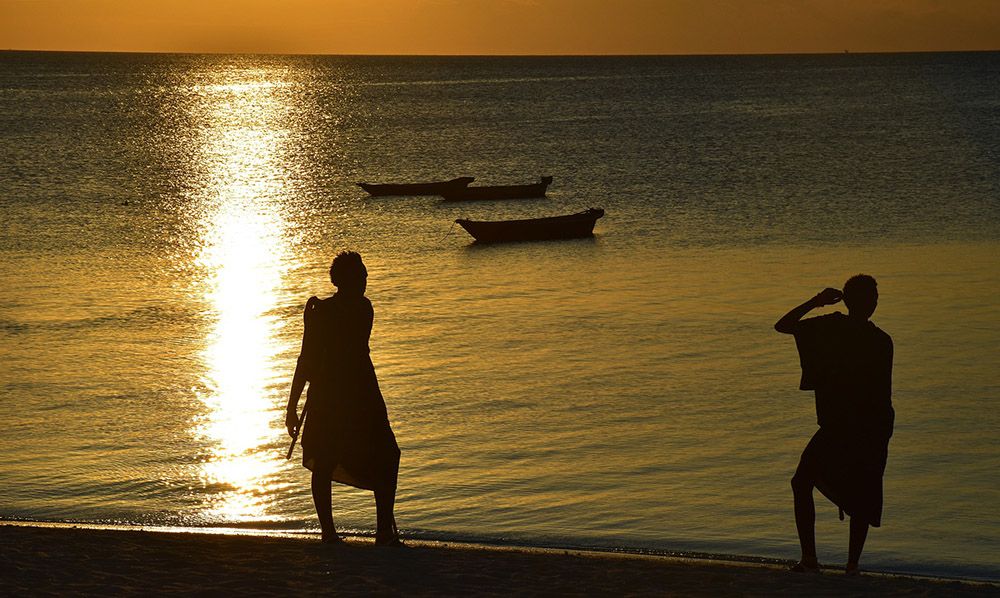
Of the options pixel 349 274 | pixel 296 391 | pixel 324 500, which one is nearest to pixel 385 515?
pixel 324 500

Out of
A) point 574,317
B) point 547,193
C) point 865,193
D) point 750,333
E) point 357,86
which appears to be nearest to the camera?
point 750,333

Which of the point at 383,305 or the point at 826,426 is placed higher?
the point at 383,305

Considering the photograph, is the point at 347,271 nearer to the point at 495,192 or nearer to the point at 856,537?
the point at 856,537

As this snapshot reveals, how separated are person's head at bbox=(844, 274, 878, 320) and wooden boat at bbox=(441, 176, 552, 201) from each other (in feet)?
124

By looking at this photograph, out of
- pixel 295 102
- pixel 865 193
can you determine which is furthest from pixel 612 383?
pixel 295 102

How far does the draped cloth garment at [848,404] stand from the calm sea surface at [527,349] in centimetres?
235

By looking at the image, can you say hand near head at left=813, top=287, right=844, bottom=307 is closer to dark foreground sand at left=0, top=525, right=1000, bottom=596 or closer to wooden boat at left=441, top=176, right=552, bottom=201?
dark foreground sand at left=0, top=525, right=1000, bottom=596

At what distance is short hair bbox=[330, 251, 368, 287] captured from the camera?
753cm

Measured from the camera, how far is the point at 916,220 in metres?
36.2

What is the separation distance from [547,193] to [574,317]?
2965 cm

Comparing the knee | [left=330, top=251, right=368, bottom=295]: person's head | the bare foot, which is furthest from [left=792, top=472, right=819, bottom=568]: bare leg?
[left=330, top=251, right=368, bottom=295]: person's head

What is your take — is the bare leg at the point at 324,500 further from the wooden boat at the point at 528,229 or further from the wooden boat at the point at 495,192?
the wooden boat at the point at 495,192

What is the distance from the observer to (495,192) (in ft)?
151

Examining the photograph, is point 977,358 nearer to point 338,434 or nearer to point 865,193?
point 338,434
